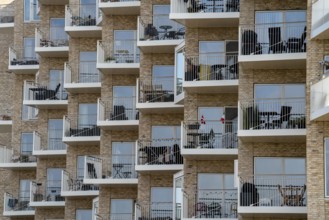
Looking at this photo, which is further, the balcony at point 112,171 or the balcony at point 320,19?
the balcony at point 112,171

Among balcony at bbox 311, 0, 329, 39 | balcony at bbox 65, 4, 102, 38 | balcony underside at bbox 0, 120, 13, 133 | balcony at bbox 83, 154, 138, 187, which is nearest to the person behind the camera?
balcony at bbox 311, 0, 329, 39

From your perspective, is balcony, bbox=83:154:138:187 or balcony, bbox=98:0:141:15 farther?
balcony, bbox=98:0:141:15

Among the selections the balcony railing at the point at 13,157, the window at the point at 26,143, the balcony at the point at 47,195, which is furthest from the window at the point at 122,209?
the window at the point at 26,143

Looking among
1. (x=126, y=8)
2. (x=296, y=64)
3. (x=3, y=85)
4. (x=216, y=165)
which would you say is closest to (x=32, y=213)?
(x=3, y=85)

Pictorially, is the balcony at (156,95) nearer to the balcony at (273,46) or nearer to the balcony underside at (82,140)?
the balcony underside at (82,140)

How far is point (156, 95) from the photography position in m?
68.5

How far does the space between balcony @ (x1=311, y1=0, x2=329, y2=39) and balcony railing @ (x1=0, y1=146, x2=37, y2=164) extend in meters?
40.8

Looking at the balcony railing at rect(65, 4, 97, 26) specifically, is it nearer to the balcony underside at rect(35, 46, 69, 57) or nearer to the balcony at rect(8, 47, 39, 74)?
the balcony underside at rect(35, 46, 69, 57)

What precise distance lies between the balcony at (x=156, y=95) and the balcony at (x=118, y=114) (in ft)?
9.94

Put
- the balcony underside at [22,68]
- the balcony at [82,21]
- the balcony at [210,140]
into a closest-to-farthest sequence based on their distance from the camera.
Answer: the balcony at [210,140] < the balcony at [82,21] < the balcony underside at [22,68]

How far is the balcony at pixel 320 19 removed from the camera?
48312 mm

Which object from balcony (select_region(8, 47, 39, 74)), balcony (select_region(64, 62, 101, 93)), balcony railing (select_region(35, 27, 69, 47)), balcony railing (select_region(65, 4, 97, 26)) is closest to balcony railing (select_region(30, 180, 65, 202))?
balcony (select_region(64, 62, 101, 93))

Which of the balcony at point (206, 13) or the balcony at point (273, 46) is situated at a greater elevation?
the balcony at point (206, 13)

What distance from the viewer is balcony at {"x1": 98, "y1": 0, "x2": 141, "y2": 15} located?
72.2 metres
